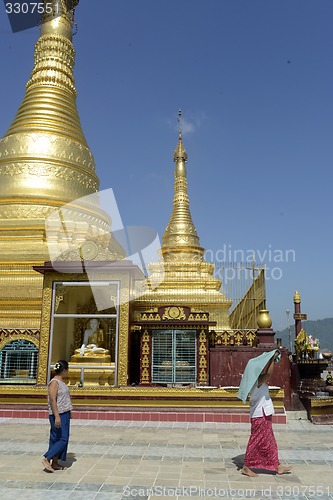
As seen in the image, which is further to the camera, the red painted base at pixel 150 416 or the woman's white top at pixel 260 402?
the red painted base at pixel 150 416

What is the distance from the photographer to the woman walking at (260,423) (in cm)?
609

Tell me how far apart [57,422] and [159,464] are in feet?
5.23

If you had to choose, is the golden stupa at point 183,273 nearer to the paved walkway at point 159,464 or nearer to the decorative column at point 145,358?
the decorative column at point 145,358

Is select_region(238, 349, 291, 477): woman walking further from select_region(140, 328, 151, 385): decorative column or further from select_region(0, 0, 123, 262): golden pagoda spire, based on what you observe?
select_region(0, 0, 123, 262): golden pagoda spire

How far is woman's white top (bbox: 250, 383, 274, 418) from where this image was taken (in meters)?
6.27

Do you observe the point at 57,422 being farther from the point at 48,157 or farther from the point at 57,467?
the point at 48,157

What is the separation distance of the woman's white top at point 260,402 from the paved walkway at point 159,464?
2.55ft

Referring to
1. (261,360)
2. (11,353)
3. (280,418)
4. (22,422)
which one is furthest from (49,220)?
(261,360)

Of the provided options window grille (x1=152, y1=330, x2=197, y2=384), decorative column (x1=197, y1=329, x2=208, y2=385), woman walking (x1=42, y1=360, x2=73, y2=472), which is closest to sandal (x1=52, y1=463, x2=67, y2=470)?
woman walking (x1=42, y1=360, x2=73, y2=472)

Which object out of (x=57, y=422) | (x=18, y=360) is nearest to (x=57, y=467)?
(x=57, y=422)

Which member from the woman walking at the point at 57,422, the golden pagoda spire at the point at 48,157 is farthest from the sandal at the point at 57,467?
the golden pagoda spire at the point at 48,157

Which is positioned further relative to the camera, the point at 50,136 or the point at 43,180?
the point at 50,136

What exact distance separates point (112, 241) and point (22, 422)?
1163 cm

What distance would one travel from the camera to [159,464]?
6.56 metres
